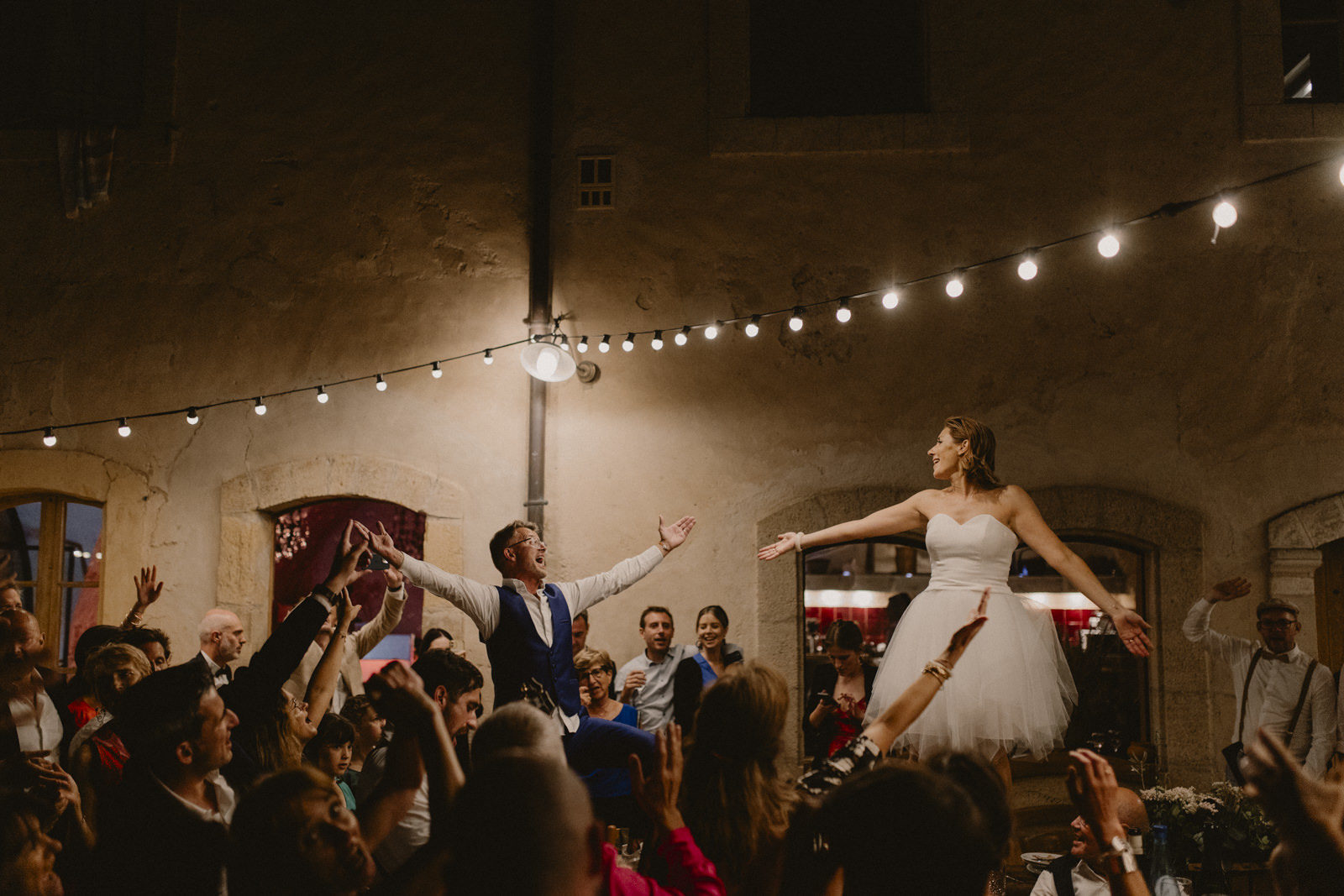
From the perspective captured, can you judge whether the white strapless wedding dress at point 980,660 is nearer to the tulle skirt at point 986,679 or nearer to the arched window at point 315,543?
the tulle skirt at point 986,679

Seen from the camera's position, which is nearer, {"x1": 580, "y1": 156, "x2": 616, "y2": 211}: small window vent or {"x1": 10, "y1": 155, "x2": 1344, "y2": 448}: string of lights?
{"x1": 10, "y1": 155, "x2": 1344, "y2": 448}: string of lights

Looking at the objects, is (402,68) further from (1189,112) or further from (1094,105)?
(1189,112)

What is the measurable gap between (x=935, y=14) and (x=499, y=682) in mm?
4701

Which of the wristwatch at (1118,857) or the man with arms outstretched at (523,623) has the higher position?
the man with arms outstretched at (523,623)

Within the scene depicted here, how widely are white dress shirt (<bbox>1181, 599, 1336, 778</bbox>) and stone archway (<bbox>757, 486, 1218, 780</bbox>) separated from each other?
0.92ft

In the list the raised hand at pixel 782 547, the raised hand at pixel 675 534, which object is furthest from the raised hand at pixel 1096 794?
the raised hand at pixel 675 534

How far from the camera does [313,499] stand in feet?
19.3

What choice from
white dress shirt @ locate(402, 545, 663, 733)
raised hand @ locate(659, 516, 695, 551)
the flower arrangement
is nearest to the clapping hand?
the flower arrangement

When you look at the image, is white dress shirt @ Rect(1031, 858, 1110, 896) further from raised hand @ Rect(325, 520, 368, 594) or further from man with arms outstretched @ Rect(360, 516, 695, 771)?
raised hand @ Rect(325, 520, 368, 594)

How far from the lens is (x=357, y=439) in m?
5.91

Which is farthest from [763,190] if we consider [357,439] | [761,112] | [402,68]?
[357,439]

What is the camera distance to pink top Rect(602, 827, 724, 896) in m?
1.74

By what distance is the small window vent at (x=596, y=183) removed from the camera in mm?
5949

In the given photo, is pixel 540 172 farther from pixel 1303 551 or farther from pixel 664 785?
pixel 1303 551
